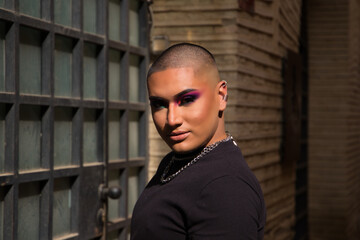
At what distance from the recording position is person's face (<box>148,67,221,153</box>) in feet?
6.37

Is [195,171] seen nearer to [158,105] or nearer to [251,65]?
[158,105]

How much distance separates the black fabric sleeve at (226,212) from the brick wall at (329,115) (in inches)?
278

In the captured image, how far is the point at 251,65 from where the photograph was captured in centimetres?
502

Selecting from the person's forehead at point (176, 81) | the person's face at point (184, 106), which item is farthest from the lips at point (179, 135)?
the person's forehead at point (176, 81)

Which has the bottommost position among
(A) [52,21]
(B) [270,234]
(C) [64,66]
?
(B) [270,234]

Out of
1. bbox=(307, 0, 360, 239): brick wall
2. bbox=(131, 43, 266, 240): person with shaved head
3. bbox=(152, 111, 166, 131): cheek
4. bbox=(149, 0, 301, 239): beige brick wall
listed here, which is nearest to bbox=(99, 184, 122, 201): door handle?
bbox=(149, 0, 301, 239): beige brick wall

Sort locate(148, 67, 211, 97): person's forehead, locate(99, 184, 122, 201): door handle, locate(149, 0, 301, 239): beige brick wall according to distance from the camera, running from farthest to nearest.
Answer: locate(149, 0, 301, 239): beige brick wall → locate(99, 184, 122, 201): door handle → locate(148, 67, 211, 97): person's forehead

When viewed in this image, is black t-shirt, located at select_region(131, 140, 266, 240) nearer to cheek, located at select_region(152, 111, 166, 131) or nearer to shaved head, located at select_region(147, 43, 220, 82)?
cheek, located at select_region(152, 111, 166, 131)

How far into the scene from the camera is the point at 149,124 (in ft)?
14.7

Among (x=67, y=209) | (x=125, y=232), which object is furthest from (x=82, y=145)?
(x=125, y=232)

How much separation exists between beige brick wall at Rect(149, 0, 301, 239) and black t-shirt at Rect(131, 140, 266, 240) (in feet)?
8.19

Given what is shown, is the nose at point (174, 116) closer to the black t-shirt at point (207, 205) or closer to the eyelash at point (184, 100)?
the eyelash at point (184, 100)

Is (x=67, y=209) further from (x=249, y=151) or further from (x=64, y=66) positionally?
(x=249, y=151)

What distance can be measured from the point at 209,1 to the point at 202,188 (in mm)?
3007
